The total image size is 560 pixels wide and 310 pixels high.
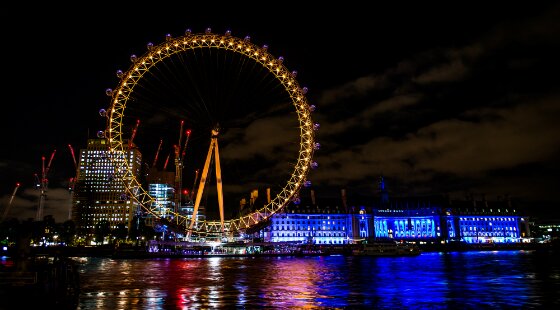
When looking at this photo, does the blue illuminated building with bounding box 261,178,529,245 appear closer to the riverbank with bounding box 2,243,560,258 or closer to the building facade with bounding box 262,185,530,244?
the building facade with bounding box 262,185,530,244

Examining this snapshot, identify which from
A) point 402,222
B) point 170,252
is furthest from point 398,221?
point 170,252

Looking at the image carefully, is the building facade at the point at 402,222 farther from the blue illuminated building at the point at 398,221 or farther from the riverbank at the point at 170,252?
the riverbank at the point at 170,252

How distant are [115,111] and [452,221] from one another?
158 metres

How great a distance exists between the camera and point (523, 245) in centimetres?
16512

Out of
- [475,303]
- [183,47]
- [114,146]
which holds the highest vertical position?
[183,47]

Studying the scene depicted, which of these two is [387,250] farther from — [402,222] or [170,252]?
[402,222]

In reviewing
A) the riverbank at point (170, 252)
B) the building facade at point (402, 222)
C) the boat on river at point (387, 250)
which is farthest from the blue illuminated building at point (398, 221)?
the boat on river at point (387, 250)

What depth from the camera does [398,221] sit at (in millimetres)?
189625

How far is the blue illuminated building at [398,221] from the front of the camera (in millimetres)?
170125

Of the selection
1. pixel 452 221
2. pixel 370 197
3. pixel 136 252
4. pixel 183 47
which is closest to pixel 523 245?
pixel 452 221

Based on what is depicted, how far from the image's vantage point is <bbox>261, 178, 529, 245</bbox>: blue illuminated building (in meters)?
170

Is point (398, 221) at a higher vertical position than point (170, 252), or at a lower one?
higher

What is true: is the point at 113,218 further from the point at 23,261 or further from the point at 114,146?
the point at 23,261

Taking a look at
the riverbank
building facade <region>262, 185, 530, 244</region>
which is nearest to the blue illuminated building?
building facade <region>262, 185, 530, 244</region>
